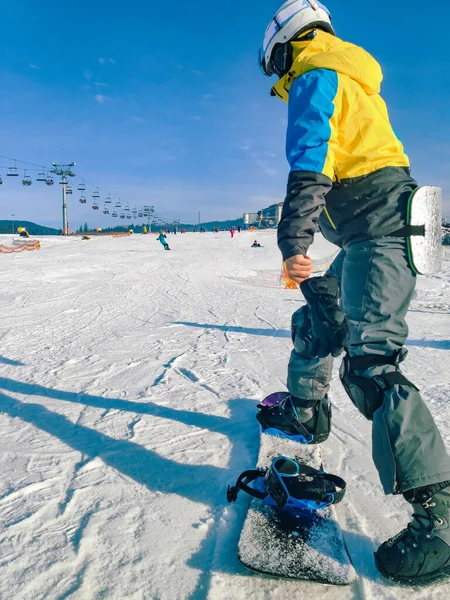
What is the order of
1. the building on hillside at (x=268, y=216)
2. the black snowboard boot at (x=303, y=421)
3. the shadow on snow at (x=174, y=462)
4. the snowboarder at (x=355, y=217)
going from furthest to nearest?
the building on hillside at (x=268, y=216)
the black snowboard boot at (x=303, y=421)
the snowboarder at (x=355, y=217)
the shadow on snow at (x=174, y=462)

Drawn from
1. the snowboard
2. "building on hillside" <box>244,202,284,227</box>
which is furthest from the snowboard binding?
"building on hillside" <box>244,202,284,227</box>

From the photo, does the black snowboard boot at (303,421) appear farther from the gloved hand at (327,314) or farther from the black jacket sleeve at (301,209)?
the black jacket sleeve at (301,209)

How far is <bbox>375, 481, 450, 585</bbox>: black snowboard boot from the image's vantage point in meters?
1.20

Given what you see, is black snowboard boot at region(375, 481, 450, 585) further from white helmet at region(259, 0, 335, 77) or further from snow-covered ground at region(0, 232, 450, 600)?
white helmet at region(259, 0, 335, 77)

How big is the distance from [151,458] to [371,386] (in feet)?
3.84

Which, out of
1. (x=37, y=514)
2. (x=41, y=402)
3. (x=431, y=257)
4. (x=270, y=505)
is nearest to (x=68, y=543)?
(x=37, y=514)

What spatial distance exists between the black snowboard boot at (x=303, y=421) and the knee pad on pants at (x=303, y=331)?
33 cm

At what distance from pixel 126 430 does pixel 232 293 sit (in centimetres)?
590

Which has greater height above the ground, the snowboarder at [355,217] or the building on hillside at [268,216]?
the building on hillside at [268,216]

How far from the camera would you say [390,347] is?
1499mm

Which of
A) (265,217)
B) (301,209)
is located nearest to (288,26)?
(301,209)

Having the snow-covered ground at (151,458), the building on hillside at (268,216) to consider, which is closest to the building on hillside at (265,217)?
the building on hillside at (268,216)

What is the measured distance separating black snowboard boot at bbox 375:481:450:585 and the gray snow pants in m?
0.06

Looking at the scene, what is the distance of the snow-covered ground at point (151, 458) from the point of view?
1.24 metres
